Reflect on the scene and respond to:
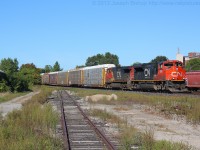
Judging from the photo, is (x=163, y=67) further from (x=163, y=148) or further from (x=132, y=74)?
(x=163, y=148)

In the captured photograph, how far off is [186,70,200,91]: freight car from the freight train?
45.4 inches

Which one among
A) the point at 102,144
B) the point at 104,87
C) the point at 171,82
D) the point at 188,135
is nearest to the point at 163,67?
the point at 171,82

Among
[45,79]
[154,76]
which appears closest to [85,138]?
[154,76]

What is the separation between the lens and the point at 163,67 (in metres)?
35.5

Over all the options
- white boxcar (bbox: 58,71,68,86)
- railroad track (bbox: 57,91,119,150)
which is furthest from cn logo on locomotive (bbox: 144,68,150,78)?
white boxcar (bbox: 58,71,68,86)

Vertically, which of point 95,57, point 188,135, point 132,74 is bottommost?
point 188,135

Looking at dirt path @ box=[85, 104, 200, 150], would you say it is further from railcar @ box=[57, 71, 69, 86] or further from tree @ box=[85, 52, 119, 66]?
tree @ box=[85, 52, 119, 66]

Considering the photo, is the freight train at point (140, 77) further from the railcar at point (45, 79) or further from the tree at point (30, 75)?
the railcar at point (45, 79)

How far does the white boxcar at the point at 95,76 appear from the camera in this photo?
176ft

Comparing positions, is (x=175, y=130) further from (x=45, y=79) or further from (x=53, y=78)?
(x=45, y=79)

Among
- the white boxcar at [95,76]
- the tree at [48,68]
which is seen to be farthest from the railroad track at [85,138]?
the tree at [48,68]

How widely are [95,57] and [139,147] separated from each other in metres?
184

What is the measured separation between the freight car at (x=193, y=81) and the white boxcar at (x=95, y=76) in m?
15.7

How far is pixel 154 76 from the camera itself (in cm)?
3684
